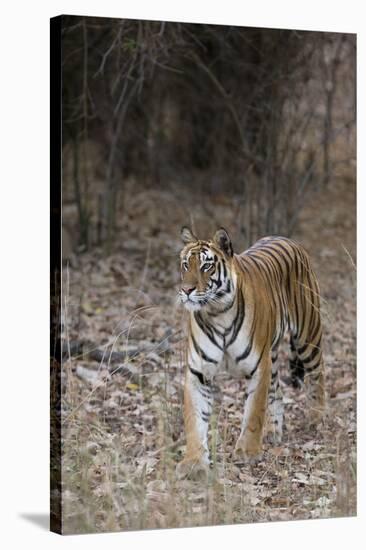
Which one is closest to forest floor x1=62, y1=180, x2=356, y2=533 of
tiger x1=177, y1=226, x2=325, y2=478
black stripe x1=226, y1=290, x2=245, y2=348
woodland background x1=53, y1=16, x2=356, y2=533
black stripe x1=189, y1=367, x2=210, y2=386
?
woodland background x1=53, y1=16, x2=356, y2=533

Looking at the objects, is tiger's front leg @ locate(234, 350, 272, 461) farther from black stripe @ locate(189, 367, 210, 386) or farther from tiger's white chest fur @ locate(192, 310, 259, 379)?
black stripe @ locate(189, 367, 210, 386)

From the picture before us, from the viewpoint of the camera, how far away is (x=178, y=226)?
45.0 feet

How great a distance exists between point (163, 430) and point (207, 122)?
685 cm

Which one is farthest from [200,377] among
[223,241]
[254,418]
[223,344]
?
[223,241]

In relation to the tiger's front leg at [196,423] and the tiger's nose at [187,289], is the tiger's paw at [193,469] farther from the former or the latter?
the tiger's nose at [187,289]

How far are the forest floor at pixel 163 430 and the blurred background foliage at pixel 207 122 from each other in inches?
42.1

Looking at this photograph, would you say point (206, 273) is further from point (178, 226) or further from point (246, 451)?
point (178, 226)

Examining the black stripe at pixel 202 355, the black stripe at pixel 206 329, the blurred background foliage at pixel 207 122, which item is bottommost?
the black stripe at pixel 202 355

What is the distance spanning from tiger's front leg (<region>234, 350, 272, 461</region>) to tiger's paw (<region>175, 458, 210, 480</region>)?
0.97 ft

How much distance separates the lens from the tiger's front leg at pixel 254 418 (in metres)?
7.46

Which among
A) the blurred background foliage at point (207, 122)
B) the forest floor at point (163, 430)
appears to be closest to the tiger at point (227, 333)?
the forest floor at point (163, 430)

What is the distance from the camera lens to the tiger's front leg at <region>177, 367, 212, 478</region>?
725cm

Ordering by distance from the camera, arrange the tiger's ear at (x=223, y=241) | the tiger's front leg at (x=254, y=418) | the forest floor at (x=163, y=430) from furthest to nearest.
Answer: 1. the tiger's front leg at (x=254, y=418)
2. the tiger's ear at (x=223, y=241)
3. the forest floor at (x=163, y=430)

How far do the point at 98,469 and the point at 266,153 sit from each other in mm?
5434
